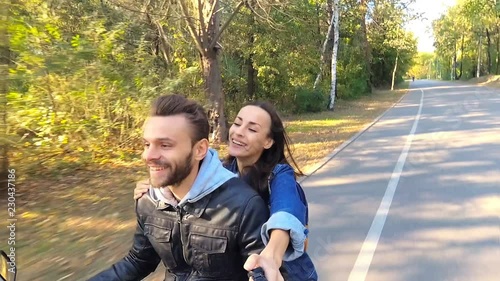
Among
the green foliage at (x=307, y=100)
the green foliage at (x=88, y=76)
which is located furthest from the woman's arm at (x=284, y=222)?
the green foliage at (x=307, y=100)

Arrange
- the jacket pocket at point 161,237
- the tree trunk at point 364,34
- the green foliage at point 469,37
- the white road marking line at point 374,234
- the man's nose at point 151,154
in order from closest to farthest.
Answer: the man's nose at point 151,154, the jacket pocket at point 161,237, the white road marking line at point 374,234, the tree trunk at point 364,34, the green foliage at point 469,37

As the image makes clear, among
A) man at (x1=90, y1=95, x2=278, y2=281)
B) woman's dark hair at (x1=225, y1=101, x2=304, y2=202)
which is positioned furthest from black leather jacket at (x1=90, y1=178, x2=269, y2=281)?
woman's dark hair at (x1=225, y1=101, x2=304, y2=202)

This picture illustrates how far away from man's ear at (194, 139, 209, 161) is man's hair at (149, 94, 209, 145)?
0.02 metres

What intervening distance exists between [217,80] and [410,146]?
5.51 meters

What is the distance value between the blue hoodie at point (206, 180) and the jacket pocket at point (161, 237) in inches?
4.6

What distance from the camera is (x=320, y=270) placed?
16.0ft

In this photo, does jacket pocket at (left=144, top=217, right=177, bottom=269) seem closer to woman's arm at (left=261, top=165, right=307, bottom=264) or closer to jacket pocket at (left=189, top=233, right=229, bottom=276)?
jacket pocket at (left=189, top=233, right=229, bottom=276)

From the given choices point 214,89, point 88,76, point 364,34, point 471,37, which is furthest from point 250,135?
point 471,37

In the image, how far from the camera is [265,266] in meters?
1.70

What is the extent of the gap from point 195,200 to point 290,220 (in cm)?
40

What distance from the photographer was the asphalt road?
4945 millimetres

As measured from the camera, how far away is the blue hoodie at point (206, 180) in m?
2.04

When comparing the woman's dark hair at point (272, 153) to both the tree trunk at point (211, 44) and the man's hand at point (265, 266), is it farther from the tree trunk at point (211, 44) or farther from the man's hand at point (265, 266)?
the tree trunk at point (211, 44)

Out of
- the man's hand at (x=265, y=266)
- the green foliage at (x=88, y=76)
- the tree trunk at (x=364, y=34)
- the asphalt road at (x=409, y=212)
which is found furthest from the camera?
the tree trunk at (x=364, y=34)
